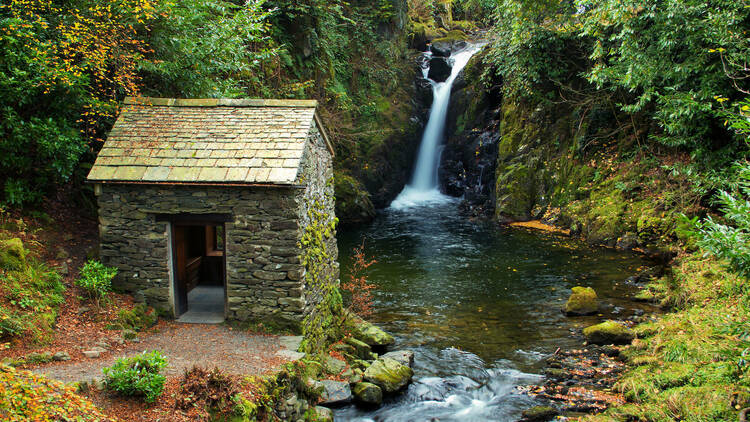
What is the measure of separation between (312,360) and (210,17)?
10155 mm

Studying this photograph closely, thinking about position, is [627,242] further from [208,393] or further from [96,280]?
[96,280]

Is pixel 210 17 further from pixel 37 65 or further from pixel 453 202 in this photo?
pixel 453 202

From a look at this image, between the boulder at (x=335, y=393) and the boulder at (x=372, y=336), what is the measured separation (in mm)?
2081

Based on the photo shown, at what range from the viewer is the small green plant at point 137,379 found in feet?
18.0

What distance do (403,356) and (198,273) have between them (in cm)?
575

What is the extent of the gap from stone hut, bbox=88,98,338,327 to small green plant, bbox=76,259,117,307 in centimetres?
22

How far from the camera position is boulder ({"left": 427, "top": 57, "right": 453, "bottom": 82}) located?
29.7 metres

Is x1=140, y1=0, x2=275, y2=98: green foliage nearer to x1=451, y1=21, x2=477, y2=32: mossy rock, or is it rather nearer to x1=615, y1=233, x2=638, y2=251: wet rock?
x1=615, y1=233, x2=638, y2=251: wet rock

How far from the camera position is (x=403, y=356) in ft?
30.8

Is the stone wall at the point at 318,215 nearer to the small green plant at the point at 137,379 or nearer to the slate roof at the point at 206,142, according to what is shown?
the slate roof at the point at 206,142

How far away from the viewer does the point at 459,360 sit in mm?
9703

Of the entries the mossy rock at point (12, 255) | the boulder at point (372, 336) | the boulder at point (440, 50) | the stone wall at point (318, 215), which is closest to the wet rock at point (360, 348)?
the boulder at point (372, 336)

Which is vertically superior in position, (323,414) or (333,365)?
(333,365)

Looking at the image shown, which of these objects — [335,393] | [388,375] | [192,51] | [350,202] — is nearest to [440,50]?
[350,202]
